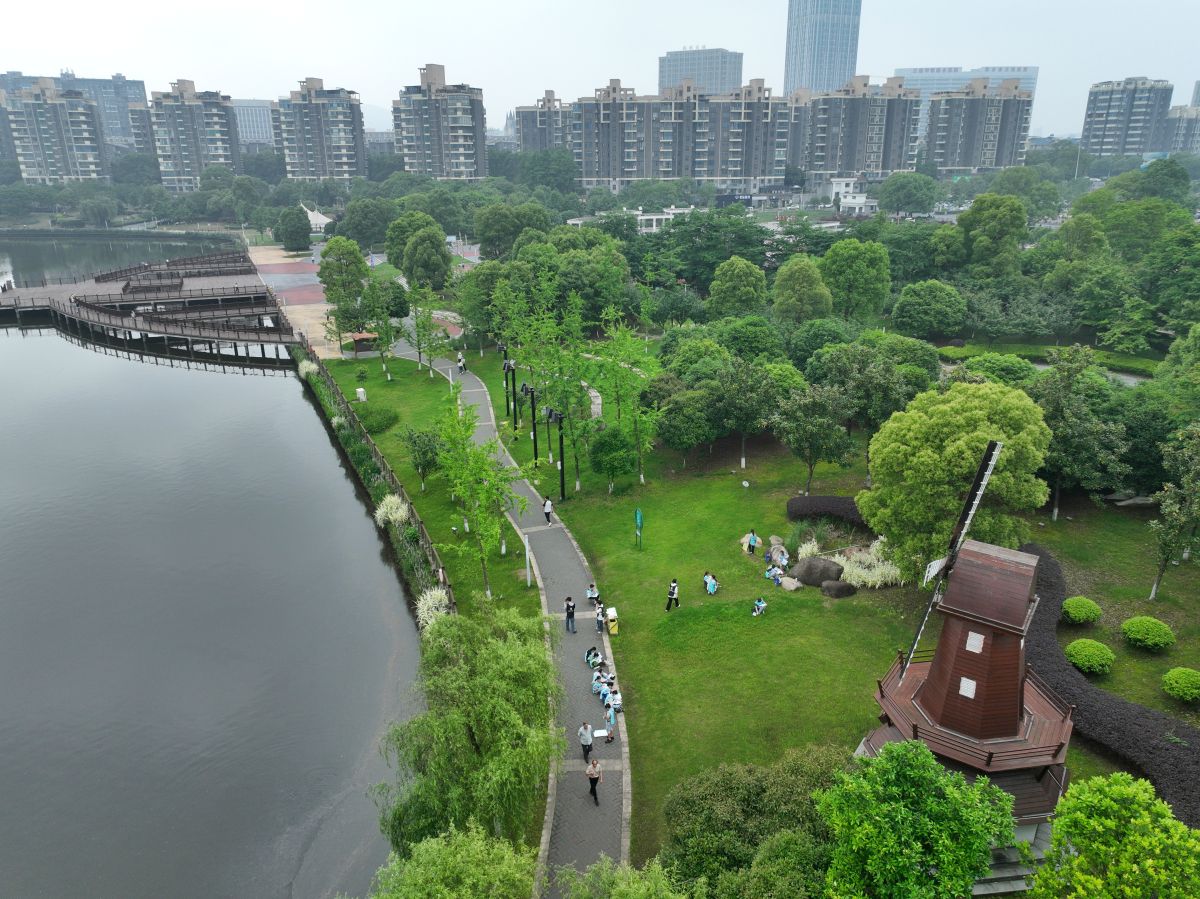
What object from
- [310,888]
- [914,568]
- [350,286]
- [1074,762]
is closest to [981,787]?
[1074,762]

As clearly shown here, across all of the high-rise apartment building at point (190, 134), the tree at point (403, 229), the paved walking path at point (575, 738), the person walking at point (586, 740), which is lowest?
the paved walking path at point (575, 738)

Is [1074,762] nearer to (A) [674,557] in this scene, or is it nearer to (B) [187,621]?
(A) [674,557]

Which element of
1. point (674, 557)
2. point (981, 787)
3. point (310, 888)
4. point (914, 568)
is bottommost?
point (310, 888)

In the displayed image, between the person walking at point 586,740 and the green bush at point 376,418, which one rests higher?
the green bush at point 376,418

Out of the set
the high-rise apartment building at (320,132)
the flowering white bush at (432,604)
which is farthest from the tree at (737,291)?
the high-rise apartment building at (320,132)

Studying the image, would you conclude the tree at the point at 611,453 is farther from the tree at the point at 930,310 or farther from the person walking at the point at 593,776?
the tree at the point at 930,310

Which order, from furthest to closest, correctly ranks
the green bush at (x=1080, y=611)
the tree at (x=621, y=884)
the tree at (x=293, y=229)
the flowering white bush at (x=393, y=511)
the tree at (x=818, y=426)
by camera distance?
the tree at (x=293, y=229) < the flowering white bush at (x=393, y=511) < the tree at (x=818, y=426) < the green bush at (x=1080, y=611) < the tree at (x=621, y=884)
